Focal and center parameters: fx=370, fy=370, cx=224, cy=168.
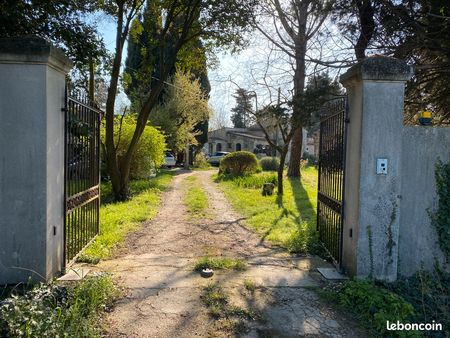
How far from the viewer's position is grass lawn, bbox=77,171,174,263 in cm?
615

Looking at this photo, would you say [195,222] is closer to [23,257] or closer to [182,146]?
[23,257]

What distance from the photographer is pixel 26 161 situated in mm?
4273

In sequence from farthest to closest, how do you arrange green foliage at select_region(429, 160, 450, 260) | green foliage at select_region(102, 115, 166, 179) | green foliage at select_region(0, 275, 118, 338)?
1. green foliage at select_region(102, 115, 166, 179)
2. green foliage at select_region(429, 160, 450, 260)
3. green foliage at select_region(0, 275, 118, 338)

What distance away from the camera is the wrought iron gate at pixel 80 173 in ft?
16.5

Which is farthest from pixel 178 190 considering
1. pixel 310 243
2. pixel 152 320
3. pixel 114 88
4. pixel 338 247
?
pixel 152 320

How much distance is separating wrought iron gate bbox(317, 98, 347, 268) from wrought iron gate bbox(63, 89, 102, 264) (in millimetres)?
3733

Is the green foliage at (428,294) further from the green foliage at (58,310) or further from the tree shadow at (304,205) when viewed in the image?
the tree shadow at (304,205)

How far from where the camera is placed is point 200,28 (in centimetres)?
1152

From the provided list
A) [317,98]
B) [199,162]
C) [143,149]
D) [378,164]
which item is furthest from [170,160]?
[378,164]

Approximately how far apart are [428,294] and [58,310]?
4.02 m

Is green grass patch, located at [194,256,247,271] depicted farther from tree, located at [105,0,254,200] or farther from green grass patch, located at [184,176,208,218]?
tree, located at [105,0,254,200]

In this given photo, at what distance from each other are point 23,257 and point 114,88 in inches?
301

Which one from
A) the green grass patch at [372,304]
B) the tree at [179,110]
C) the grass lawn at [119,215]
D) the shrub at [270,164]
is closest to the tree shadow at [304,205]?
the green grass patch at [372,304]

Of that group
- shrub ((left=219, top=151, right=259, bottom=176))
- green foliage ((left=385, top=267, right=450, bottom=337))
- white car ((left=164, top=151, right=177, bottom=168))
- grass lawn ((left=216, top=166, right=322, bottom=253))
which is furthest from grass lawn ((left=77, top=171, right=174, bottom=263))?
white car ((left=164, top=151, right=177, bottom=168))
